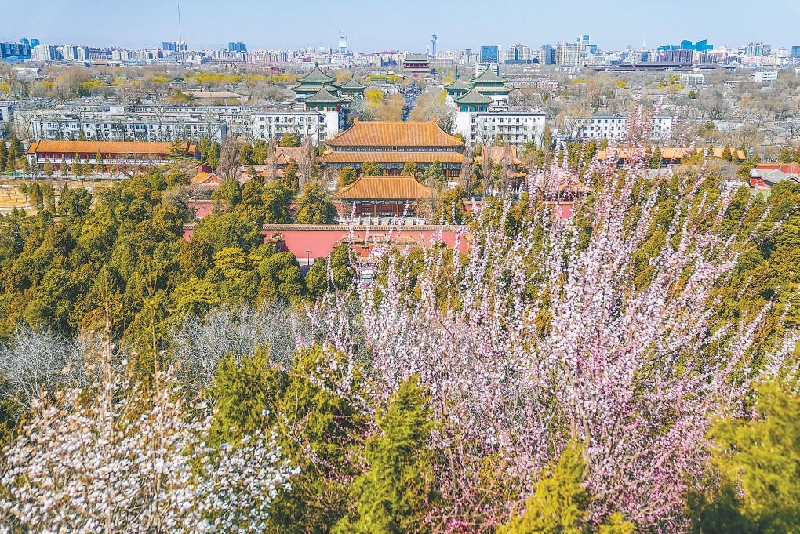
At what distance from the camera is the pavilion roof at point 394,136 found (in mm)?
26859

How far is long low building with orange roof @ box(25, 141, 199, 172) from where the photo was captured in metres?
33.1

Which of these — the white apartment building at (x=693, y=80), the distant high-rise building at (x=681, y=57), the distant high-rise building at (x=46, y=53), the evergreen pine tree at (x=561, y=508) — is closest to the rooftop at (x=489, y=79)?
the white apartment building at (x=693, y=80)

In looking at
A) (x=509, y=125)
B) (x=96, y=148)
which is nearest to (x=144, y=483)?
(x=96, y=148)

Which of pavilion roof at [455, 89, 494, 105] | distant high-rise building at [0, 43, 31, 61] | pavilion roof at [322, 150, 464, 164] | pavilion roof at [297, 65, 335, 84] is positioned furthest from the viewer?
distant high-rise building at [0, 43, 31, 61]

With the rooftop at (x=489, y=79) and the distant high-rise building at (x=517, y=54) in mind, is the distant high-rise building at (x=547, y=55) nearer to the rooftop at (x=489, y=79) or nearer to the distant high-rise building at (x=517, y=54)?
the distant high-rise building at (x=517, y=54)

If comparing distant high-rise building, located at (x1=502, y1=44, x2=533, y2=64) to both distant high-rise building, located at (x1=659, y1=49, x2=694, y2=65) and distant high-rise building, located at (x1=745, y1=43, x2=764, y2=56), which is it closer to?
distant high-rise building, located at (x1=659, y1=49, x2=694, y2=65)

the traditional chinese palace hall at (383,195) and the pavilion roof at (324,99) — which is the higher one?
the pavilion roof at (324,99)

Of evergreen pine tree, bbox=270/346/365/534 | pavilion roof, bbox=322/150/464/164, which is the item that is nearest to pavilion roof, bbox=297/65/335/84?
pavilion roof, bbox=322/150/464/164

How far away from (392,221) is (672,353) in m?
14.0

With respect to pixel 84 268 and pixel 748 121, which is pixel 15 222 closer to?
pixel 84 268

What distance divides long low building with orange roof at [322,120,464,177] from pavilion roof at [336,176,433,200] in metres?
4.97

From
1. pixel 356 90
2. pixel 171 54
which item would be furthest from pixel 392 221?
pixel 171 54

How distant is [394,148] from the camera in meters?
27.0

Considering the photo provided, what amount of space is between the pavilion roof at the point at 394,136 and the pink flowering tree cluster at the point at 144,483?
67.1ft
